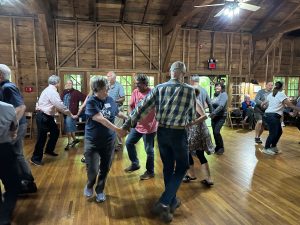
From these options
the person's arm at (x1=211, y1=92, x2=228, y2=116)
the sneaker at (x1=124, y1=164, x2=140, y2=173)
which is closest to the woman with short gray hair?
the sneaker at (x1=124, y1=164, x2=140, y2=173)

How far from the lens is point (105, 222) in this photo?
7.35 feet

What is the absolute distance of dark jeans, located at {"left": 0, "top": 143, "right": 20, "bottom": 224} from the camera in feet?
6.52

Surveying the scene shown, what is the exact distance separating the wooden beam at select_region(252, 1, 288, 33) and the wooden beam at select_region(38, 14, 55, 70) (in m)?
7.02

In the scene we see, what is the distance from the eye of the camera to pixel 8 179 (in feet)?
6.78

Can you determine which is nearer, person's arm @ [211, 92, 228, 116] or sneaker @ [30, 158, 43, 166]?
sneaker @ [30, 158, 43, 166]

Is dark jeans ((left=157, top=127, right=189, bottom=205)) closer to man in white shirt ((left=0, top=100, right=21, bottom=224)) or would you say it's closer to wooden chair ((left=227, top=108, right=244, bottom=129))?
man in white shirt ((left=0, top=100, right=21, bottom=224))

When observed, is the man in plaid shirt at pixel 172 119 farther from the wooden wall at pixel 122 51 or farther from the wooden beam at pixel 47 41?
the wooden wall at pixel 122 51

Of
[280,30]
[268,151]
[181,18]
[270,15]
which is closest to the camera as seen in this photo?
[268,151]

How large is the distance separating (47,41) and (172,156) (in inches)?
198

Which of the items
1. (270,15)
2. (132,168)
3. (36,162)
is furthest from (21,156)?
(270,15)

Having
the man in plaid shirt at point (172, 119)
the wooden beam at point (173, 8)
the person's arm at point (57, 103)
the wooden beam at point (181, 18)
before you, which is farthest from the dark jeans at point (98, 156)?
the wooden beam at point (173, 8)

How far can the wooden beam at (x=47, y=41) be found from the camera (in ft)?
17.4

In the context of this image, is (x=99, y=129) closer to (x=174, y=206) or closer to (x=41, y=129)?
(x=174, y=206)

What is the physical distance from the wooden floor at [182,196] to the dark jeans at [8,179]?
219 mm
